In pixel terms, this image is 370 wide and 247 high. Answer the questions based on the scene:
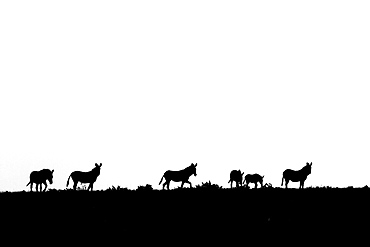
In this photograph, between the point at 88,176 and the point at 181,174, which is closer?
the point at 88,176

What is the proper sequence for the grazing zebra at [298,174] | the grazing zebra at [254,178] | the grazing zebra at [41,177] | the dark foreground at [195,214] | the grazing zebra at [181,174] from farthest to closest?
1. the grazing zebra at [254,178]
2. the grazing zebra at [41,177]
3. the grazing zebra at [181,174]
4. the grazing zebra at [298,174]
5. the dark foreground at [195,214]

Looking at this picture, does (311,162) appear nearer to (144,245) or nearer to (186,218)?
(186,218)

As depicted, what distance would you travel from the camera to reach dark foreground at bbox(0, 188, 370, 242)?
70.5 ft

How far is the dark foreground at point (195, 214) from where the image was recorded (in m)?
21.5

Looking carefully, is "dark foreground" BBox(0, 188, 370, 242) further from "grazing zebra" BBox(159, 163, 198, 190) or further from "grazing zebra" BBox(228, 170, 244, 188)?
"grazing zebra" BBox(228, 170, 244, 188)

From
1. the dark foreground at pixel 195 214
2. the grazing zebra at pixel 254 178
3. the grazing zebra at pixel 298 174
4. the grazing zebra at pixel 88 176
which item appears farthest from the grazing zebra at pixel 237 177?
the dark foreground at pixel 195 214

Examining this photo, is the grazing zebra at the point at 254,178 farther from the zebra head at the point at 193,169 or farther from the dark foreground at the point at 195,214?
the dark foreground at the point at 195,214

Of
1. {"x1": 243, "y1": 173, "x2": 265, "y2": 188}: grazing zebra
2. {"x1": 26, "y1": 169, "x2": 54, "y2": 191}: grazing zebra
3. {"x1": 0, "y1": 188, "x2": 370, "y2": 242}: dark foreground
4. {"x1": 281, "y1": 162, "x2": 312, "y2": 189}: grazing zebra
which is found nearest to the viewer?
{"x1": 0, "y1": 188, "x2": 370, "y2": 242}: dark foreground

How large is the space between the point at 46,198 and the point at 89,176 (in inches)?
292

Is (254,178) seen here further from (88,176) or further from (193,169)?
(88,176)

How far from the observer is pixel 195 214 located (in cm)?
2308

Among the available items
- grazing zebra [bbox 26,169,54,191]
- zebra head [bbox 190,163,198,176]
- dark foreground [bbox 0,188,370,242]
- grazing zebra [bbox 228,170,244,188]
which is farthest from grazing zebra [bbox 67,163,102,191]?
grazing zebra [bbox 228,170,244,188]

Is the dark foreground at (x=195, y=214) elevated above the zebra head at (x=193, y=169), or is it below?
below

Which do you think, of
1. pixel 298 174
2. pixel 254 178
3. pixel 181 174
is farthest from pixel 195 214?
pixel 254 178
